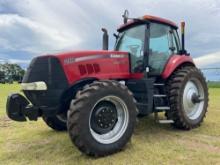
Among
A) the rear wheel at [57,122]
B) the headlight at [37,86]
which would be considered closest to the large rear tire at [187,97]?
the rear wheel at [57,122]

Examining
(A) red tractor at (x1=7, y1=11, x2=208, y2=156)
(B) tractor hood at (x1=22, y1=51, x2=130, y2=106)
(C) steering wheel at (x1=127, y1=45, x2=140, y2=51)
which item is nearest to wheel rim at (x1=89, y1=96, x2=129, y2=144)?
(A) red tractor at (x1=7, y1=11, x2=208, y2=156)

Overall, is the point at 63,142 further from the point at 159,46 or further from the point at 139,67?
the point at 159,46

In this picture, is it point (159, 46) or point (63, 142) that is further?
point (159, 46)

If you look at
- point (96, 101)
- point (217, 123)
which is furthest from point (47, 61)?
point (217, 123)

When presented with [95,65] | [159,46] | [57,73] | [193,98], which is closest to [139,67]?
[159,46]

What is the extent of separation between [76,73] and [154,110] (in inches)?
69.8

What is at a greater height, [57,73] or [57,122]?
[57,73]

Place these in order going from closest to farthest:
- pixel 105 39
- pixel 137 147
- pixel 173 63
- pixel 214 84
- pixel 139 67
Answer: pixel 137 147, pixel 139 67, pixel 173 63, pixel 105 39, pixel 214 84

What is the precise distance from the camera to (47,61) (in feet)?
14.8

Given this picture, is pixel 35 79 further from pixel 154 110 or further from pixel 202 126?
pixel 202 126

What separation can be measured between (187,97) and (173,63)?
81cm

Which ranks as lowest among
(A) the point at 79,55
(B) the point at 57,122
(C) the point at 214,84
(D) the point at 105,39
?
(C) the point at 214,84

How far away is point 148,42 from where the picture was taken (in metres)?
5.72

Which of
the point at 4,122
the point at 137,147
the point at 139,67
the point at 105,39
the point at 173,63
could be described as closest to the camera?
the point at 137,147
